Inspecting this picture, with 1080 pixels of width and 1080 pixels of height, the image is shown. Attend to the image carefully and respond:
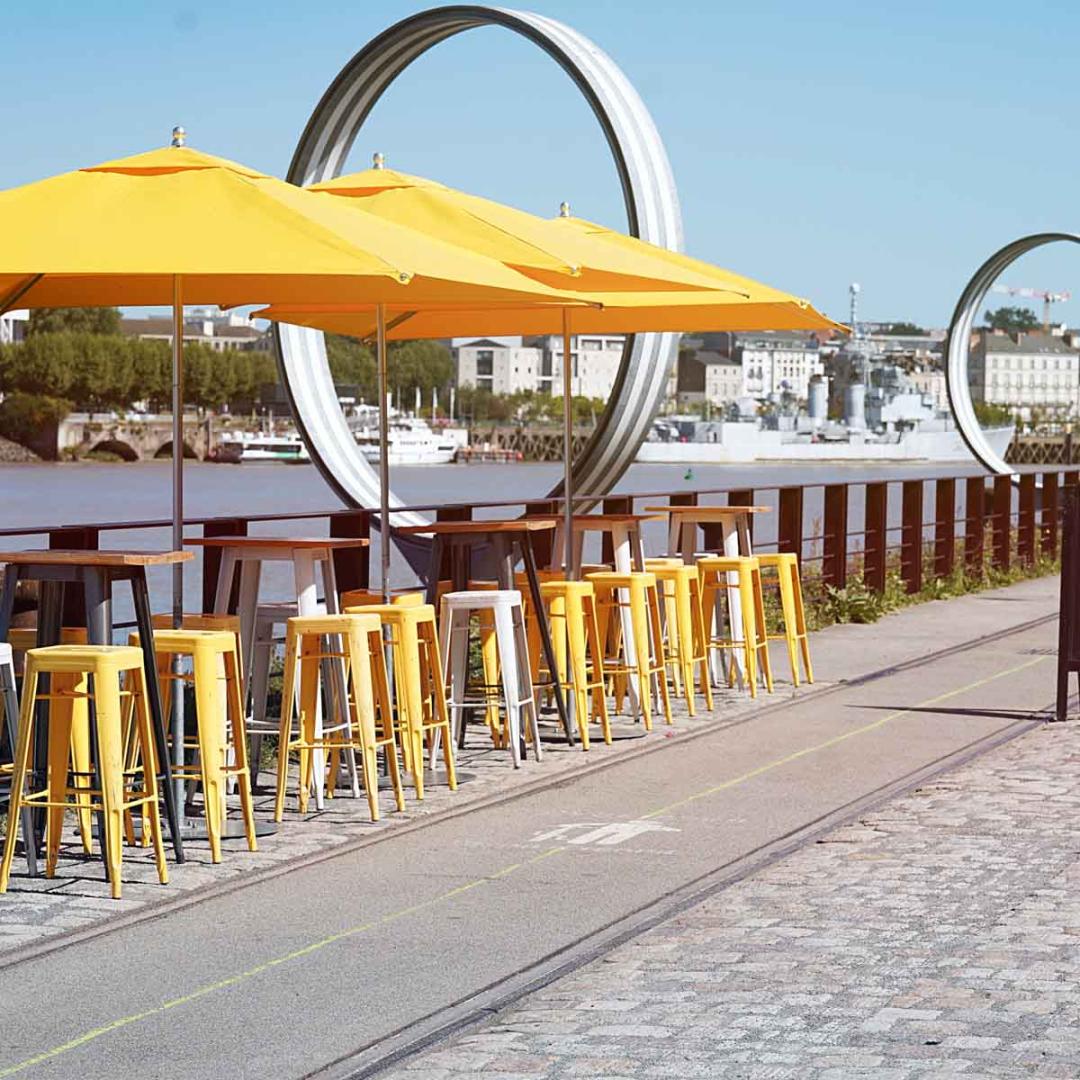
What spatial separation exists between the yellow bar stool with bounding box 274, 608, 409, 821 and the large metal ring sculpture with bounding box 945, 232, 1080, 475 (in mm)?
16583

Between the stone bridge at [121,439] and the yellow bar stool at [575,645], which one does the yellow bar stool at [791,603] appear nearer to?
the yellow bar stool at [575,645]

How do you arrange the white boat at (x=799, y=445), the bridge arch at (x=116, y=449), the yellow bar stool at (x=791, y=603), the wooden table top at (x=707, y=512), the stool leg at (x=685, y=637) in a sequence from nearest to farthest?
1. the stool leg at (x=685, y=637)
2. the yellow bar stool at (x=791, y=603)
3. the wooden table top at (x=707, y=512)
4. the bridge arch at (x=116, y=449)
5. the white boat at (x=799, y=445)

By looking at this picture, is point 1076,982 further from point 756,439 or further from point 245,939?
point 756,439

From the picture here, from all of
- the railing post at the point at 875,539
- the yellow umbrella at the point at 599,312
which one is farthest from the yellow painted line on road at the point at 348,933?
the railing post at the point at 875,539

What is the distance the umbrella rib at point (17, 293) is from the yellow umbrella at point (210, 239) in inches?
8.0

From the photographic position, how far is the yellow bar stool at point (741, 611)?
9.89m

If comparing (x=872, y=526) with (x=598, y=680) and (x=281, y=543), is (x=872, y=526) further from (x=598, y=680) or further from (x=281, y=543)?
(x=281, y=543)

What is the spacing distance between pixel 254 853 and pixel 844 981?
208cm

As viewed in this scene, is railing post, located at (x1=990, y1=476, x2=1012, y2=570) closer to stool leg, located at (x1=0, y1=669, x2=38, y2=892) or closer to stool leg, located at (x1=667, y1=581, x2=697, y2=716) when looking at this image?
stool leg, located at (x1=667, y1=581, x2=697, y2=716)

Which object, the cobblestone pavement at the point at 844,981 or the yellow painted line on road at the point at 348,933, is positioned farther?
the yellow painted line on road at the point at 348,933

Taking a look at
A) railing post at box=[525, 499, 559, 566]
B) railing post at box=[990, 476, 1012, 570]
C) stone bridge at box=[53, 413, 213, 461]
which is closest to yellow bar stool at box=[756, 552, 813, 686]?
railing post at box=[525, 499, 559, 566]

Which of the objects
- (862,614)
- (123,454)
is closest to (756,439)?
(123,454)

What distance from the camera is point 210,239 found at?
20.2 feet

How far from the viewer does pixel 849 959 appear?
4.90 meters
